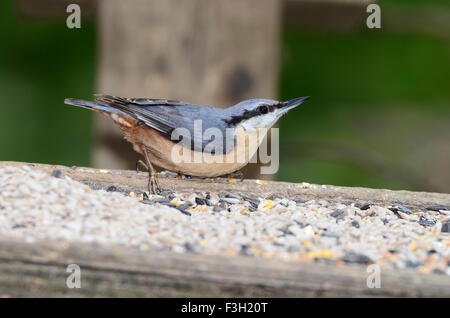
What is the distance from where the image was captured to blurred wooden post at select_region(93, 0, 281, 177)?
453cm

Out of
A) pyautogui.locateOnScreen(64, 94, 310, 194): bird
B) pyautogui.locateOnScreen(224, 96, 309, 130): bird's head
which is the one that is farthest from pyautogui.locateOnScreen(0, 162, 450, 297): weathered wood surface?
pyautogui.locateOnScreen(224, 96, 309, 130): bird's head

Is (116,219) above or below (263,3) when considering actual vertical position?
below

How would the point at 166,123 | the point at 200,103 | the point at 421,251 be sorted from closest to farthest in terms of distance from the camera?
the point at 421,251 < the point at 166,123 < the point at 200,103

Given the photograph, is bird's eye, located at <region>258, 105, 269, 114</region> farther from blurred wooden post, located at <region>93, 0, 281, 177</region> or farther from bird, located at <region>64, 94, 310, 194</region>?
blurred wooden post, located at <region>93, 0, 281, 177</region>

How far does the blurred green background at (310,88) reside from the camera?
6.26 meters

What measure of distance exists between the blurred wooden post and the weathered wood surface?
234cm

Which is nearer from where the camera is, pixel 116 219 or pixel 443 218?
pixel 116 219

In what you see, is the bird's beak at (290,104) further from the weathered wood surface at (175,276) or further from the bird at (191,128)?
the weathered wood surface at (175,276)

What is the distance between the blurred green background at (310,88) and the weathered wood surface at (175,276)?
11.9 feet

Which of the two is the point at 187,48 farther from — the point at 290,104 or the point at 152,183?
the point at 152,183
